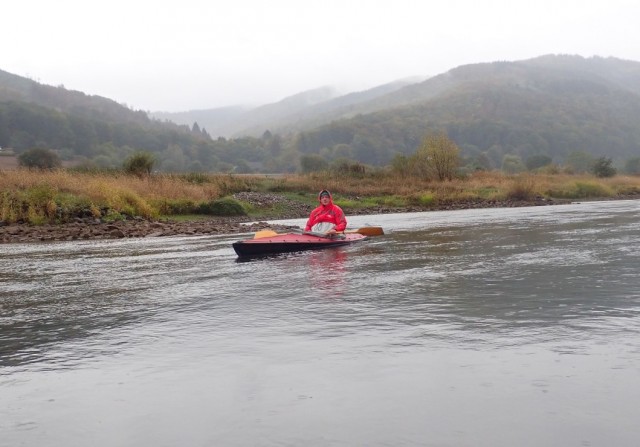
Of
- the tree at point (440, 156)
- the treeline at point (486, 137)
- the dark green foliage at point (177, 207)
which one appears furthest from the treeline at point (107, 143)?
the dark green foliage at point (177, 207)

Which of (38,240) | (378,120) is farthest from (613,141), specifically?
(38,240)

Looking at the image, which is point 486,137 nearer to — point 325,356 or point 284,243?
point 284,243

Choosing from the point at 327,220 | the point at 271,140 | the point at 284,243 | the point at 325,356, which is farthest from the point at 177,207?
the point at 271,140

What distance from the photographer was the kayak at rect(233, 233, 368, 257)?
48.3 feet

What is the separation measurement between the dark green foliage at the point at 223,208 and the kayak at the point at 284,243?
14808 mm

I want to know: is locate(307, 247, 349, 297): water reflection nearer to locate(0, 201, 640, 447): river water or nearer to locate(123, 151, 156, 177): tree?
locate(0, 201, 640, 447): river water

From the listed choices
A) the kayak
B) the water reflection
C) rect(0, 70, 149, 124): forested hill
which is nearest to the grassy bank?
the kayak

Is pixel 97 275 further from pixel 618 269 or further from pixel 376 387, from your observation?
pixel 618 269

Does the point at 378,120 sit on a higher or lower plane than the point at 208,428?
higher

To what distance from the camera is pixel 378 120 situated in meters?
195

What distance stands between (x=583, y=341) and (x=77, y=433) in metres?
4.95

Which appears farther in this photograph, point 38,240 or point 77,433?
point 38,240

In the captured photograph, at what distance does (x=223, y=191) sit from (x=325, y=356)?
33.7 meters

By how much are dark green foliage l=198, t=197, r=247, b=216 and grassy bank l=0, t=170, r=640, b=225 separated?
0.17 feet
